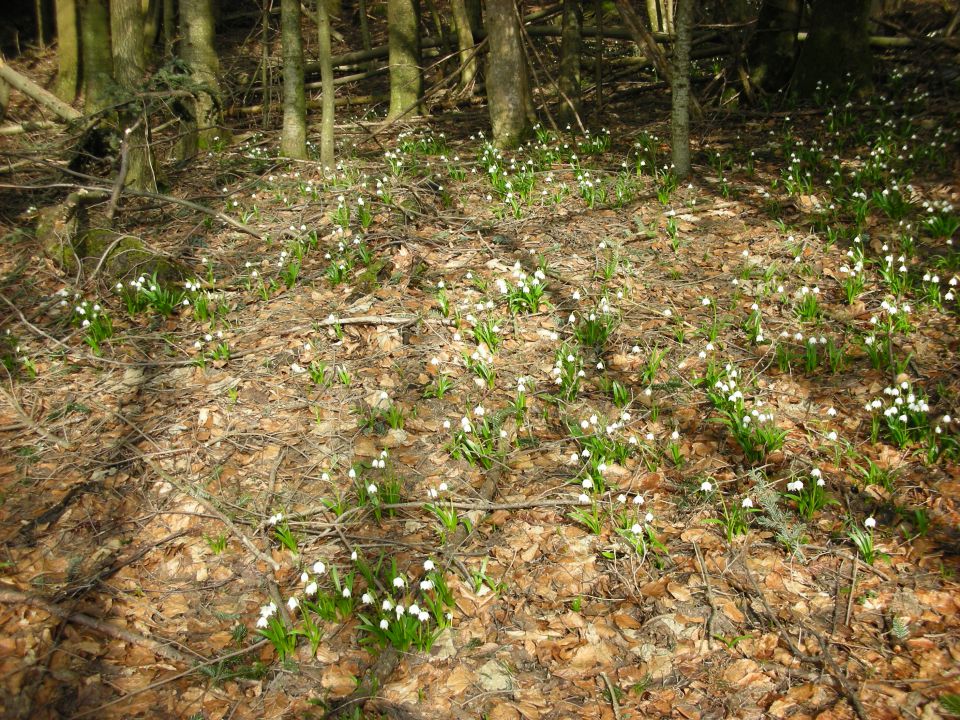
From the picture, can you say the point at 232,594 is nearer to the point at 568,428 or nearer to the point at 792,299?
the point at 568,428

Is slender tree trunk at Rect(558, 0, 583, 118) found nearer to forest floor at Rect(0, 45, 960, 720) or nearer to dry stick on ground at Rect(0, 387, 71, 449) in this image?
forest floor at Rect(0, 45, 960, 720)

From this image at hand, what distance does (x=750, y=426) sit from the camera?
432 cm

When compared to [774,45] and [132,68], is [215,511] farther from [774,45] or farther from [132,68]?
[774,45]

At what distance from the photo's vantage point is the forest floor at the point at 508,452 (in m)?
3.26

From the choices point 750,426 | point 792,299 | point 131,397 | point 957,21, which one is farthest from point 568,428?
point 957,21

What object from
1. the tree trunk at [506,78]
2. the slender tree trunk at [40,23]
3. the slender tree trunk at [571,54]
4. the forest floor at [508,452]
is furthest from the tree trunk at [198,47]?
the slender tree trunk at [40,23]

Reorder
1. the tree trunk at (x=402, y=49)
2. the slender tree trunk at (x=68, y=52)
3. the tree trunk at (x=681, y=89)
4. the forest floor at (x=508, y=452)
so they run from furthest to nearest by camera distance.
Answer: the slender tree trunk at (x=68, y=52)
the tree trunk at (x=402, y=49)
the tree trunk at (x=681, y=89)
the forest floor at (x=508, y=452)

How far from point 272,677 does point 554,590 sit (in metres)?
1.57

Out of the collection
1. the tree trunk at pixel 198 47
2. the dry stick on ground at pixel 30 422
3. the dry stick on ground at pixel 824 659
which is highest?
the tree trunk at pixel 198 47

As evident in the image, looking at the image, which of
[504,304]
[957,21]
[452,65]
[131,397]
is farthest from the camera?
[452,65]

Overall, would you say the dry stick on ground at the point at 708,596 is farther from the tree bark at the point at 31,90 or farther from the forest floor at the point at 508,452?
the tree bark at the point at 31,90

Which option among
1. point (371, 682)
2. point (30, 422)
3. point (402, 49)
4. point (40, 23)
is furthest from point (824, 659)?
point (40, 23)

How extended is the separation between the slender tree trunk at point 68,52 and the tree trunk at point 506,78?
32.5 ft

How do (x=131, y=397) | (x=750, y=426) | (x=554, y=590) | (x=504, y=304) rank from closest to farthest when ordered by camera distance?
(x=554, y=590), (x=750, y=426), (x=131, y=397), (x=504, y=304)
